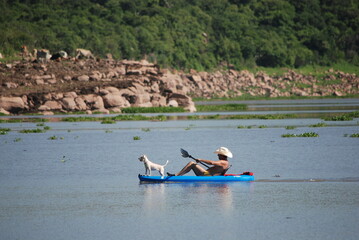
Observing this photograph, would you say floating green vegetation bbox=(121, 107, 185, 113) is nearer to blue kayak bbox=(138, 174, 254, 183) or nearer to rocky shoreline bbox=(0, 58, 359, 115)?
rocky shoreline bbox=(0, 58, 359, 115)

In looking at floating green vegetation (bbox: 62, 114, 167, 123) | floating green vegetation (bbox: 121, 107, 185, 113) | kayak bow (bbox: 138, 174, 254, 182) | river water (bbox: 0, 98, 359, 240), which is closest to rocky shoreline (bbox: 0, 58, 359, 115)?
floating green vegetation (bbox: 121, 107, 185, 113)

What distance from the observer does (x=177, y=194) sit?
21.0 m

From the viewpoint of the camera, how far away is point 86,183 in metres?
23.9

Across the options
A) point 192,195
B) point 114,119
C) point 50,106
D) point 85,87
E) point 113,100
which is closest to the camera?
point 192,195

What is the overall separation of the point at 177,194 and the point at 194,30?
428 feet

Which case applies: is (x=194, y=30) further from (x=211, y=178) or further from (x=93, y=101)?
(x=211, y=178)

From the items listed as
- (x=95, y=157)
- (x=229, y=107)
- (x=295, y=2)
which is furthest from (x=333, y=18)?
(x=95, y=157)

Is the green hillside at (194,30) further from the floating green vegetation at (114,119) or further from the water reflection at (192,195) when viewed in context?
the water reflection at (192,195)

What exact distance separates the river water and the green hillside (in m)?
70.0

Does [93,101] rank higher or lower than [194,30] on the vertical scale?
lower

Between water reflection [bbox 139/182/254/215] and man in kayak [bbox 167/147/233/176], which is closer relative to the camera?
water reflection [bbox 139/182/254/215]

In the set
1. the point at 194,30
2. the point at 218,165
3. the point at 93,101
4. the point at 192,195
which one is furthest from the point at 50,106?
the point at 194,30

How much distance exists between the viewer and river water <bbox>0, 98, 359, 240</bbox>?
52.9 ft

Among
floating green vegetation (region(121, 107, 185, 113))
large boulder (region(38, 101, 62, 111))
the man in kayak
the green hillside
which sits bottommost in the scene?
floating green vegetation (region(121, 107, 185, 113))
